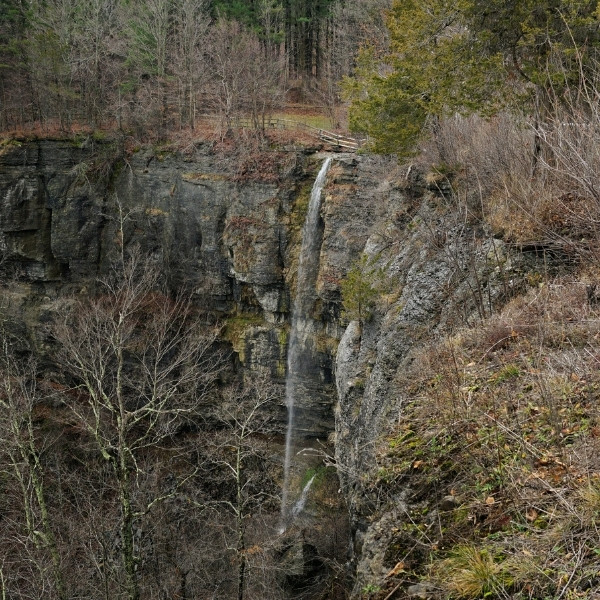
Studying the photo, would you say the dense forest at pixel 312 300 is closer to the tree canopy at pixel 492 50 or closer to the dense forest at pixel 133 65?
the tree canopy at pixel 492 50

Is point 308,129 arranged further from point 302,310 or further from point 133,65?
point 133,65

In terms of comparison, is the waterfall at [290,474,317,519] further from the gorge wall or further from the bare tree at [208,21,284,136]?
the bare tree at [208,21,284,136]

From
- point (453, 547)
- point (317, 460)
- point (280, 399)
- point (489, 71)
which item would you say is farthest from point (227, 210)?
point (453, 547)

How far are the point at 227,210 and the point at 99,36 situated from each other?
31.5 ft

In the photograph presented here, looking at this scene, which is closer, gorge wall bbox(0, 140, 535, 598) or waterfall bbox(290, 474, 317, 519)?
gorge wall bbox(0, 140, 535, 598)

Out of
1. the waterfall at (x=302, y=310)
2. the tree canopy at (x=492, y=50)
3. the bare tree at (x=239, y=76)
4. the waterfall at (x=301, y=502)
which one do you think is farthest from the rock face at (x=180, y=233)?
the tree canopy at (x=492, y=50)

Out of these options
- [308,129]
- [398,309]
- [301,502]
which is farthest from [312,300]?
[398,309]

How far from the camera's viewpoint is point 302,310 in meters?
18.1

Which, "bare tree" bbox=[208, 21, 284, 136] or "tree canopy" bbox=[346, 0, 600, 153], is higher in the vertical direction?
"bare tree" bbox=[208, 21, 284, 136]

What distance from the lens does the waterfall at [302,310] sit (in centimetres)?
1750

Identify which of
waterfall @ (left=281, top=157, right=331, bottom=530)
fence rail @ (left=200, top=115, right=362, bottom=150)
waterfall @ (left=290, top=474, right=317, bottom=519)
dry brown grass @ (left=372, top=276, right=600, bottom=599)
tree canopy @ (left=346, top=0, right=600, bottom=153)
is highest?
tree canopy @ (left=346, top=0, right=600, bottom=153)

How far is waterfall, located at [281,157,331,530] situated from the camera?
17500 mm

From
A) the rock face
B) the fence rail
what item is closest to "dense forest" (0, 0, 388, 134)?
the fence rail

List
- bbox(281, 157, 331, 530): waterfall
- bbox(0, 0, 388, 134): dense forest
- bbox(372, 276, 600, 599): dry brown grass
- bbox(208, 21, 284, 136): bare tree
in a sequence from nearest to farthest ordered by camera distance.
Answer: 1. bbox(372, 276, 600, 599): dry brown grass
2. bbox(281, 157, 331, 530): waterfall
3. bbox(208, 21, 284, 136): bare tree
4. bbox(0, 0, 388, 134): dense forest
